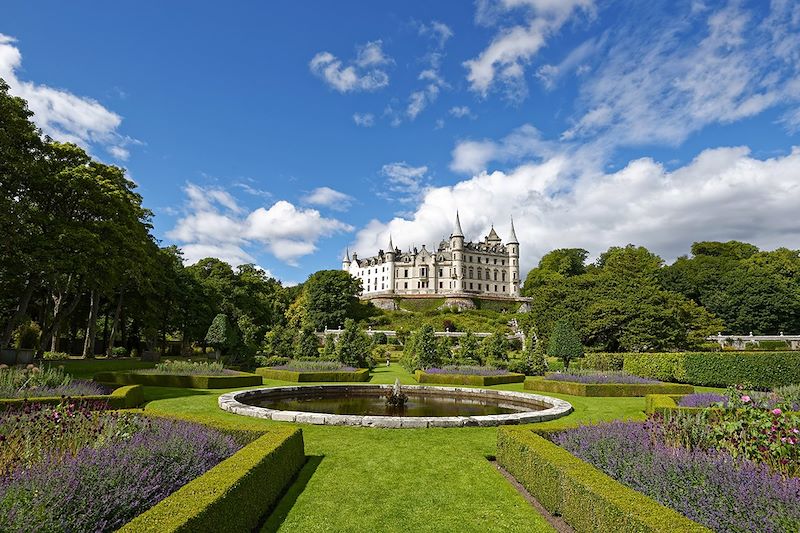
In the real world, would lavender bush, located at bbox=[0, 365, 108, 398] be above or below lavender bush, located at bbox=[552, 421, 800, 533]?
above

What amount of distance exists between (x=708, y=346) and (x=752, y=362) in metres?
24.2

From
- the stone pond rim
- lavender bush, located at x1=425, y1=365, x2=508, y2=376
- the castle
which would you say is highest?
the castle

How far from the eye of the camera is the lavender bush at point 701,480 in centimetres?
457

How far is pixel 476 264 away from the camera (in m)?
109

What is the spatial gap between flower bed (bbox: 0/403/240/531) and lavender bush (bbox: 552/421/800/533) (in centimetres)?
564

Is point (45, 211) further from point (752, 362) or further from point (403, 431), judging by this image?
point (752, 362)

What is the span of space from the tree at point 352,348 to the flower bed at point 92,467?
22451mm

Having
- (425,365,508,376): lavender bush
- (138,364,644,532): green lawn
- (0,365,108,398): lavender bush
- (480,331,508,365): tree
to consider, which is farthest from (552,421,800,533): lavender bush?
(480,331,508,365): tree

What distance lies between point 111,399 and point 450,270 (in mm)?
97289

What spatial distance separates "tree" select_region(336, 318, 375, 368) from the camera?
30.1m

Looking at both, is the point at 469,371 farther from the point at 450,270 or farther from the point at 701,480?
the point at 450,270

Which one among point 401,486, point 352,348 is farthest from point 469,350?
point 401,486

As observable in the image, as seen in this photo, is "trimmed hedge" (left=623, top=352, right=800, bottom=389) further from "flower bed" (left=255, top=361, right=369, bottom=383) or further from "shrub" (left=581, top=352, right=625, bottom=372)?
"flower bed" (left=255, top=361, right=369, bottom=383)

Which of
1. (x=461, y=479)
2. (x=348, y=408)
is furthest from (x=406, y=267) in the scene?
(x=461, y=479)
